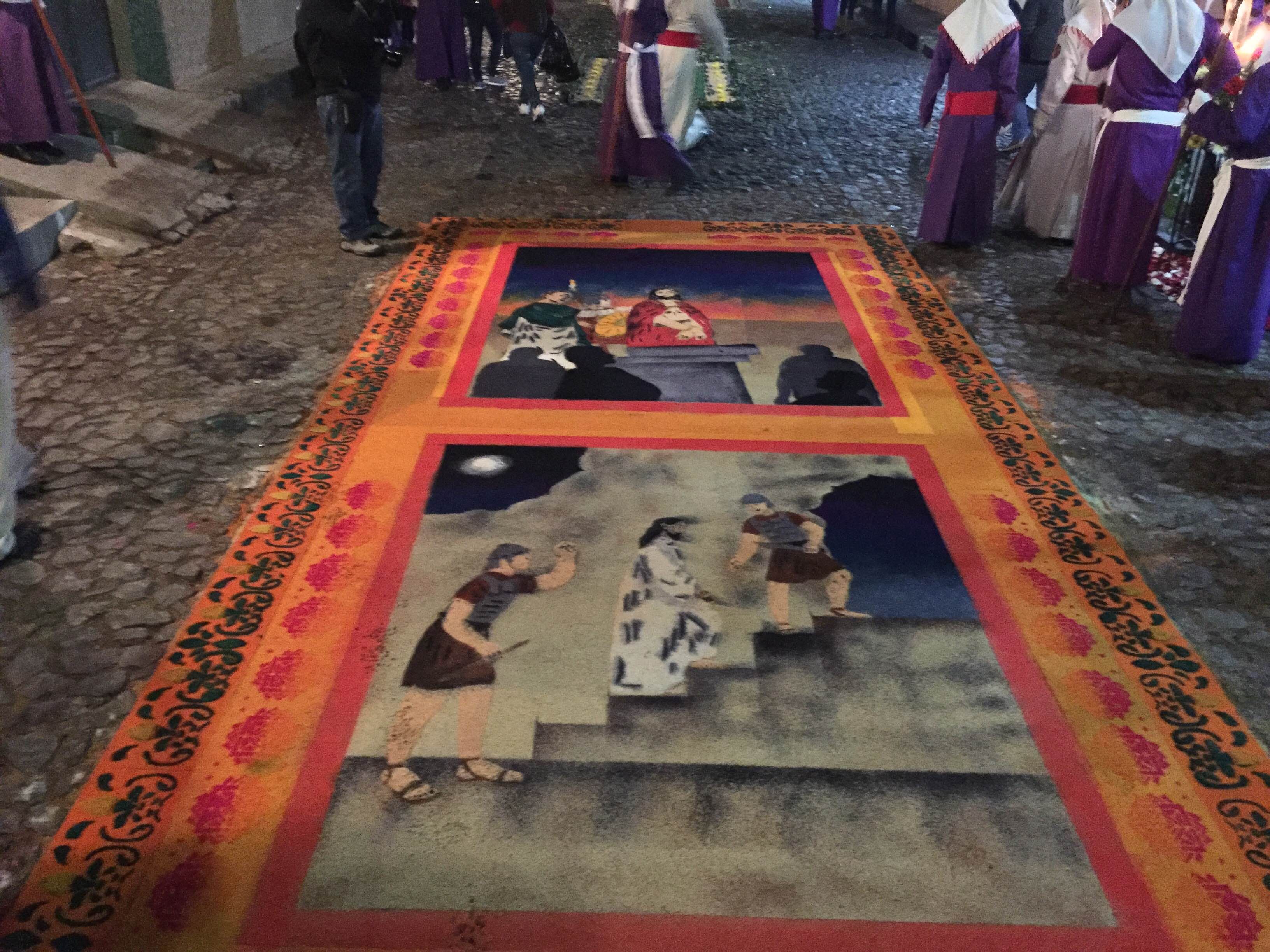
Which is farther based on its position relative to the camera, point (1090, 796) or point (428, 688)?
point (428, 688)

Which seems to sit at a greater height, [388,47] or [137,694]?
[388,47]

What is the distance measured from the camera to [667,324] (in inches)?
206

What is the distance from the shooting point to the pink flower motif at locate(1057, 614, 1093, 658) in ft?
10.2

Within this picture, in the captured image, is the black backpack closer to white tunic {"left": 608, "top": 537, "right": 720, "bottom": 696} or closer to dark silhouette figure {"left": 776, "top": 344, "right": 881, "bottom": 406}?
dark silhouette figure {"left": 776, "top": 344, "right": 881, "bottom": 406}

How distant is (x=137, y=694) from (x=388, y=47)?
405 centimetres

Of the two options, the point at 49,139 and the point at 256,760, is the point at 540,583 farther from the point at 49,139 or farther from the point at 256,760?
the point at 49,139

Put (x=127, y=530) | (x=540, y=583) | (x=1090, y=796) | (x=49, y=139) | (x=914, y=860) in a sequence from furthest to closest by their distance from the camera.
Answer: (x=49, y=139), (x=127, y=530), (x=540, y=583), (x=1090, y=796), (x=914, y=860)

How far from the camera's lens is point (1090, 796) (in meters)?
2.62

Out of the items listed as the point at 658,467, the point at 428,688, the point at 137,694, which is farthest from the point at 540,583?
the point at 137,694

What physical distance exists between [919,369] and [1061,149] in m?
2.67

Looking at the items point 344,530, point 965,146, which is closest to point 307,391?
point 344,530

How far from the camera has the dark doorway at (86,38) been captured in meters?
7.08

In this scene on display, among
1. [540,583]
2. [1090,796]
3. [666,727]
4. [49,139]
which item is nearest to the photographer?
[1090,796]

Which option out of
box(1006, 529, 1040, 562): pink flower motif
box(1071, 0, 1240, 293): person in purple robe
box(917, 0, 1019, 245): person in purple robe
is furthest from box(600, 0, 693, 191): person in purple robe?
box(1006, 529, 1040, 562): pink flower motif
